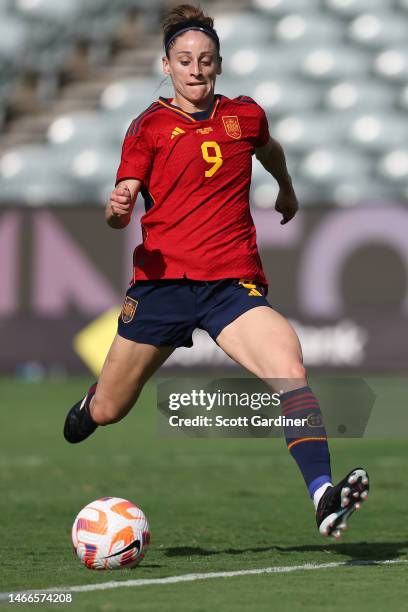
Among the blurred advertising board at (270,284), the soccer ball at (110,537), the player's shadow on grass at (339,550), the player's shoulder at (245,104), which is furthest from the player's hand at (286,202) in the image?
the blurred advertising board at (270,284)

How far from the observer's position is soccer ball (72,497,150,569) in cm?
569

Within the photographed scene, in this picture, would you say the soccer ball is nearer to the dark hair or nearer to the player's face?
the player's face

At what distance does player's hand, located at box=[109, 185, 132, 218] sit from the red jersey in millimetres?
262

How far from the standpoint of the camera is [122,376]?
613cm

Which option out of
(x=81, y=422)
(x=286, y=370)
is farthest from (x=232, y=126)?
(x=81, y=422)

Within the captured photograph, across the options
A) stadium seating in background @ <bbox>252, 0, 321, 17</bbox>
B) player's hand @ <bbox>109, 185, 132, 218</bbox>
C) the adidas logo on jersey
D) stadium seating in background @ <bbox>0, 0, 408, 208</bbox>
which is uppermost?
stadium seating in background @ <bbox>252, 0, 321, 17</bbox>

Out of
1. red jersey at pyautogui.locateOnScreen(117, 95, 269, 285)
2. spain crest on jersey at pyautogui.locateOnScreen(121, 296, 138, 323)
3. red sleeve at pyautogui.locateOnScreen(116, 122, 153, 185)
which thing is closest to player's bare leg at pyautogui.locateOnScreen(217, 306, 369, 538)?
red jersey at pyautogui.locateOnScreen(117, 95, 269, 285)

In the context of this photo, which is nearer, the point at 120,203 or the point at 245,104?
the point at 120,203

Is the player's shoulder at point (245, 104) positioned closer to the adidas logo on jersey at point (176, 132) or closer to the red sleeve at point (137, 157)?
the adidas logo on jersey at point (176, 132)

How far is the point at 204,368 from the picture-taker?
1712 centimetres

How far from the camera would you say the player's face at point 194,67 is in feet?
19.5

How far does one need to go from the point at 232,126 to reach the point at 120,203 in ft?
2.56

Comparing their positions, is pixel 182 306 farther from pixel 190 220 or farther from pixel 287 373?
pixel 287 373

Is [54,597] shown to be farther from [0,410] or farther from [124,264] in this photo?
[124,264]
